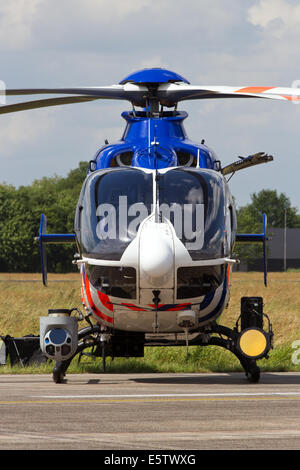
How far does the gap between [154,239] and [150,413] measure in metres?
2.54

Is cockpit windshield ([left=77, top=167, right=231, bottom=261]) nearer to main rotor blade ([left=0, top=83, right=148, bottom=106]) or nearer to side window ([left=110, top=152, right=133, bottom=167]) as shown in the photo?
side window ([left=110, top=152, right=133, bottom=167])

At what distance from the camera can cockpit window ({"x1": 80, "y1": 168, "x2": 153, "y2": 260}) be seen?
11.1m

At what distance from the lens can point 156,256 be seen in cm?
1048

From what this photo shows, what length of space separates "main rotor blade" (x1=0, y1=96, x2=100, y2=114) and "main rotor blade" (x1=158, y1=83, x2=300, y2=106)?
3.73 feet

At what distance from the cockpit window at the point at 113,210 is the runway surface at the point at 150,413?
193 cm

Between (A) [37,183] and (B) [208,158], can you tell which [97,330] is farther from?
(A) [37,183]

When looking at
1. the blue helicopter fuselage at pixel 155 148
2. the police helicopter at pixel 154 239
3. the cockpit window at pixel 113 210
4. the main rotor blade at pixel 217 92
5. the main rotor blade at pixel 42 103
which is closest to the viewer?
the police helicopter at pixel 154 239

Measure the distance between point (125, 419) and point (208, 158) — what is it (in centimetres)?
544

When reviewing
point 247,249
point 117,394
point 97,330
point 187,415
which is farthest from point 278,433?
point 247,249

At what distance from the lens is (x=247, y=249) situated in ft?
380

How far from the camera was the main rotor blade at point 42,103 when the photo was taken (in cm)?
1272

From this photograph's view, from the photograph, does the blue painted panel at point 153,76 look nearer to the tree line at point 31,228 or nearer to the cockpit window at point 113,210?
the cockpit window at point 113,210

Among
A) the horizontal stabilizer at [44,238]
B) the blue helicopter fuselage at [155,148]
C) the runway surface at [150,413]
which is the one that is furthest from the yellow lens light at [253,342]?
the horizontal stabilizer at [44,238]

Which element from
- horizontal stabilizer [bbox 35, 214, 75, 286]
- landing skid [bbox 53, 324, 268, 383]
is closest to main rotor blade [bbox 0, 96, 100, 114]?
horizontal stabilizer [bbox 35, 214, 75, 286]
